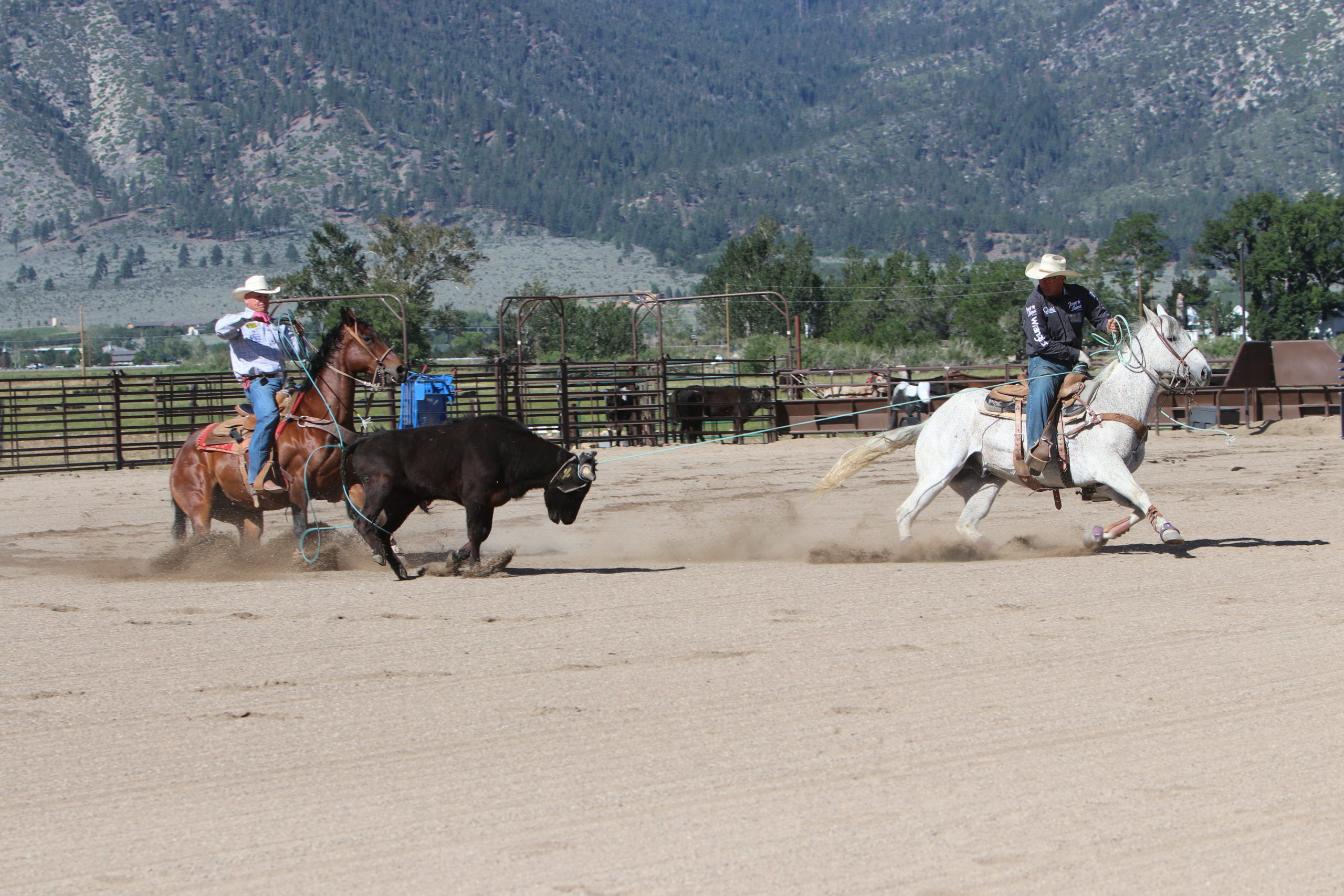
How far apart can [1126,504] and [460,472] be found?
14.7 ft

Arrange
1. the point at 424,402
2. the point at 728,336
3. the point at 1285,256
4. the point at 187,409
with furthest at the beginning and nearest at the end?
1. the point at 1285,256
2. the point at 728,336
3. the point at 424,402
4. the point at 187,409

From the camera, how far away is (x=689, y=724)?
16.3 feet

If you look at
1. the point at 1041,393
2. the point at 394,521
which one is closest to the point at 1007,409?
the point at 1041,393

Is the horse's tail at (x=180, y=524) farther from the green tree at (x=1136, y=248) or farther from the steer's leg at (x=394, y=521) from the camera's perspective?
the green tree at (x=1136, y=248)

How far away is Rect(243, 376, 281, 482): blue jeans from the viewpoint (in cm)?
902

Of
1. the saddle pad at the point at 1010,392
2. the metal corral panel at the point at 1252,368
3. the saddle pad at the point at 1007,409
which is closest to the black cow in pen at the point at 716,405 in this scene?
the metal corral panel at the point at 1252,368

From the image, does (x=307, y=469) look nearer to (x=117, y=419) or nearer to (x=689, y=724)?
(x=689, y=724)

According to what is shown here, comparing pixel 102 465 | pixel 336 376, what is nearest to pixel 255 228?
pixel 102 465

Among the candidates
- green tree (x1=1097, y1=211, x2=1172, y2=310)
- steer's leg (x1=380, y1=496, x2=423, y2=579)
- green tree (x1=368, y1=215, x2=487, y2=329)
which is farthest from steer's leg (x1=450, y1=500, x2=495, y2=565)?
green tree (x1=1097, y1=211, x2=1172, y2=310)

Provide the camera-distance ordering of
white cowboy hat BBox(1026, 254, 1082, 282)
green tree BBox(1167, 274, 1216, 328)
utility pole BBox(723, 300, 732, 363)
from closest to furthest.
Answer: white cowboy hat BBox(1026, 254, 1082, 282)
utility pole BBox(723, 300, 732, 363)
green tree BBox(1167, 274, 1216, 328)

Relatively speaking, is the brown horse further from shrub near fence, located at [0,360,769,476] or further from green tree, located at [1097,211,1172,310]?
green tree, located at [1097,211,1172,310]

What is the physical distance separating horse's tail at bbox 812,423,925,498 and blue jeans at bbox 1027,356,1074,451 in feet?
2.92

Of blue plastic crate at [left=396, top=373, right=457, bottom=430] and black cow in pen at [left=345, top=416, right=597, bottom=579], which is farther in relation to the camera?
blue plastic crate at [left=396, top=373, right=457, bottom=430]

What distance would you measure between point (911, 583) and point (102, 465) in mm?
16691
